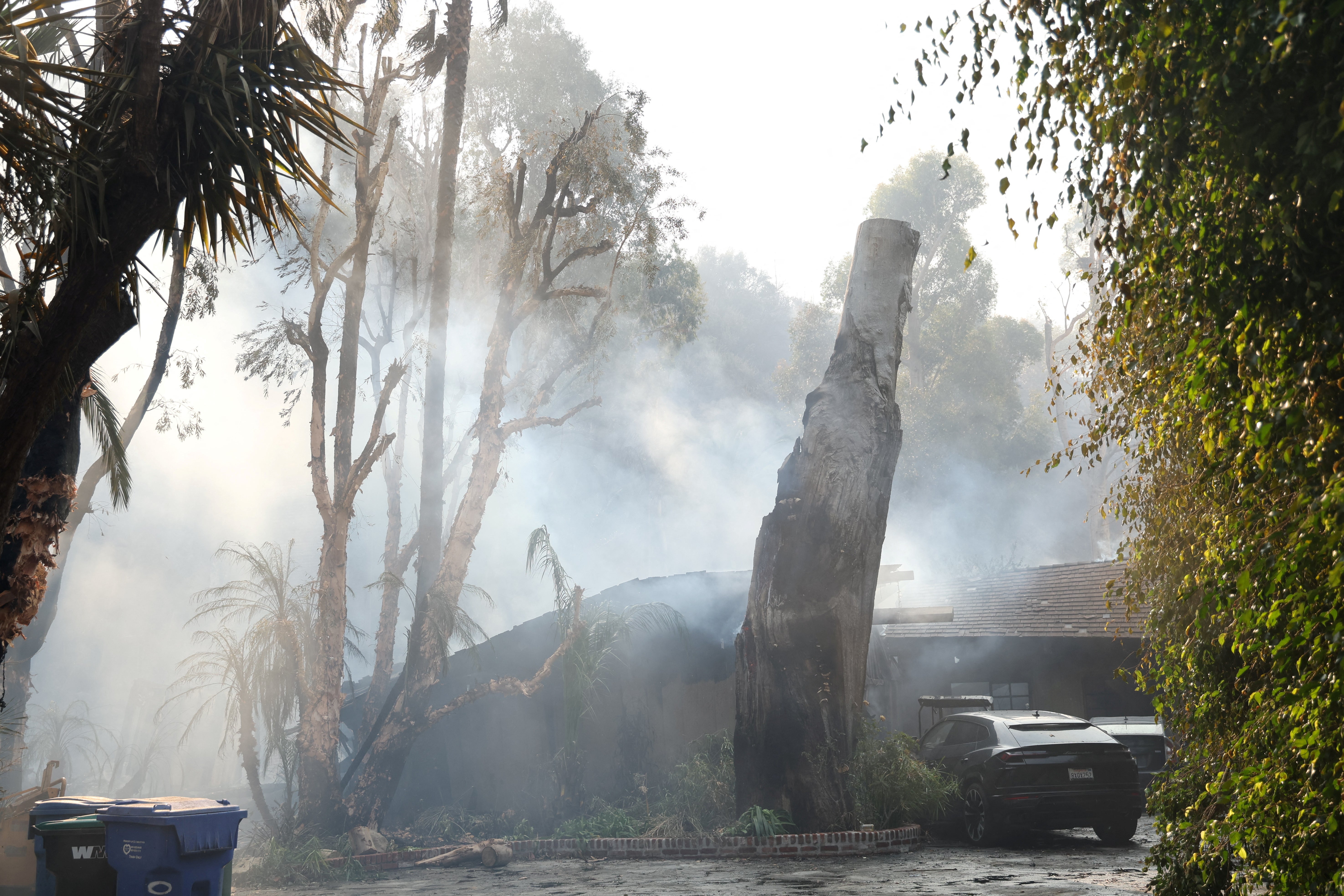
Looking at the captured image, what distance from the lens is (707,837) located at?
462 inches

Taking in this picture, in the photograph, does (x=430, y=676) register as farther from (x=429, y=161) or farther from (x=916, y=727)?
(x=429, y=161)

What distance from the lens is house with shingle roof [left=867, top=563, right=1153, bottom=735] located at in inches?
701

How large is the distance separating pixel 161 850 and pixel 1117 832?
411 inches

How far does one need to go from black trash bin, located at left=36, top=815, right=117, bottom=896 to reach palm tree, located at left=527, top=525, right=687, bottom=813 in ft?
23.6

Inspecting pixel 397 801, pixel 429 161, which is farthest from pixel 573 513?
pixel 397 801

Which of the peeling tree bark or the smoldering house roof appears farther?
the smoldering house roof

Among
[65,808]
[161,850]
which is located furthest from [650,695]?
[161,850]

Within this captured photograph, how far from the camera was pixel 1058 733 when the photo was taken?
11102 millimetres

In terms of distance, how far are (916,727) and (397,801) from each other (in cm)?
999

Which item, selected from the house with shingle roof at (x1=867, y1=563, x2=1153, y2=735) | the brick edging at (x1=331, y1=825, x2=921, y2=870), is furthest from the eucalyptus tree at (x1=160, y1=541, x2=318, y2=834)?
the house with shingle roof at (x1=867, y1=563, x2=1153, y2=735)

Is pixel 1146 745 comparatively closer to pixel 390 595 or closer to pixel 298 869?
pixel 298 869

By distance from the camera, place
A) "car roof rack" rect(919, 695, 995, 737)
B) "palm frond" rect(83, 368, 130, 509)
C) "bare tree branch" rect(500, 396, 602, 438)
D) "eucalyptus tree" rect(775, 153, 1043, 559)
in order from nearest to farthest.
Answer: "palm frond" rect(83, 368, 130, 509) → "car roof rack" rect(919, 695, 995, 737) → "bare tree branch" rect(500, 396, 602, 438) → "eucalyptus tree" rect(775, 153, 1043, 559)

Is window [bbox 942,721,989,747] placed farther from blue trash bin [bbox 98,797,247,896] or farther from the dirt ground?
blue trash bin [bbox 98,797,247,896]

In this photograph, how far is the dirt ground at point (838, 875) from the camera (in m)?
8.28
